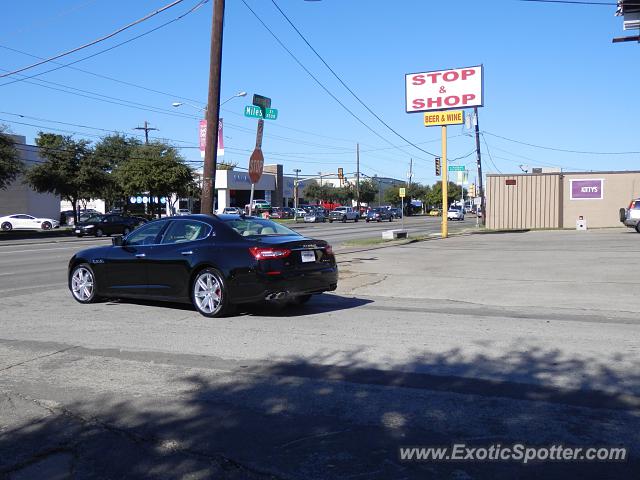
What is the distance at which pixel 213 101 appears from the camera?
14719 mm

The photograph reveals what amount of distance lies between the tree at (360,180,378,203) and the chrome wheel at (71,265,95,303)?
111067 millimetres

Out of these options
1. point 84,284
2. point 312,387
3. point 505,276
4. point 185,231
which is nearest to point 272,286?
point 185,231

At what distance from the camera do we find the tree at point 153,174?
5172 centimetres

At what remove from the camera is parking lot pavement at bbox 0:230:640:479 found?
399 cm

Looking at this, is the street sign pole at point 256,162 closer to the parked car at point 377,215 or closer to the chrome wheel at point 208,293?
the chrome wheel at point 208,293

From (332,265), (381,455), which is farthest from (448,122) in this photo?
(381,455)

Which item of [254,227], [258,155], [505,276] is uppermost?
[258,155]

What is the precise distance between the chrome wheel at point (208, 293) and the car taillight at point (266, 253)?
0.71m

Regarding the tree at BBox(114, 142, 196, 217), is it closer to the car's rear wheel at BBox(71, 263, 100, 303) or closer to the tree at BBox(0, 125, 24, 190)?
the tree at BBox(0, 125, 24, 190)

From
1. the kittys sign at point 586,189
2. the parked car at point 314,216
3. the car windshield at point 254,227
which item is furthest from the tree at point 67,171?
the car windshield at point 254,227

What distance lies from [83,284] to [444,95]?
2311 centimetres

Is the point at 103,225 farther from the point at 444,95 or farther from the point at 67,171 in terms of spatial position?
the point at 444,95

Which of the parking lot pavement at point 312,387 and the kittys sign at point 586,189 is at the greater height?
the kittys sign at point 586,189

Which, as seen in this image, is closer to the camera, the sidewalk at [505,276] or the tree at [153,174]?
the sidewalk at [505,276]
